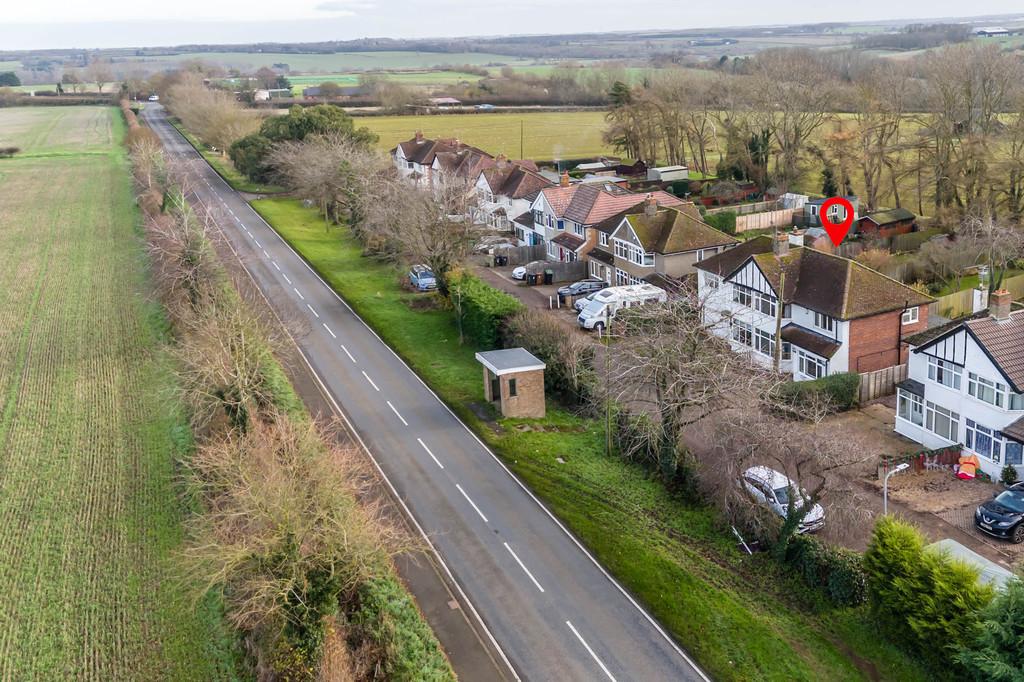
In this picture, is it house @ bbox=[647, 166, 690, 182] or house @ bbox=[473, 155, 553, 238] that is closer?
house @ bbox=[473, 155, 553, 238]

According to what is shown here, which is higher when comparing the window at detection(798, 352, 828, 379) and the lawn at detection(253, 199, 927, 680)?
the window at detection(798, 352, 828, 379)

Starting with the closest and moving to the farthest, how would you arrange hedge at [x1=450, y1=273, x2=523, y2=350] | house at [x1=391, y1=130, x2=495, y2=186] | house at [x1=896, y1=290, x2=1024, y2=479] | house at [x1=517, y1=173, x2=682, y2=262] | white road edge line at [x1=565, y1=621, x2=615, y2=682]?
white road edge line at [x1=565, y1=621, x2=615, y2=682], house at [x1=896, y1=290, x2=1024, y2=479], hedge at [x1=450, y1=273, x2=523, y2=350], house at [x1=517, y1=173, x2=682, y2=262], house at [x1=391, y1=130, x2=495, y2=186]

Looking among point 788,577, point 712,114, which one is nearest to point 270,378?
point 788,577

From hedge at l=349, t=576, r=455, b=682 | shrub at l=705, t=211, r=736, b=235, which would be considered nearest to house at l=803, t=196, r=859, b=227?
shrub at l=705, t=211, r=736, b=235

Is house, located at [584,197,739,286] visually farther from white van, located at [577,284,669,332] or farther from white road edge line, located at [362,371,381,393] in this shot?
white road edge line, located at [362,371,381,393]

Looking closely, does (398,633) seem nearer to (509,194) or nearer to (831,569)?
(831,569)

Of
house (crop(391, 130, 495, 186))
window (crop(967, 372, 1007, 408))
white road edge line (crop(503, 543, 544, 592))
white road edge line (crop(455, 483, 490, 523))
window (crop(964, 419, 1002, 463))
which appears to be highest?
house (crop(391, 130, 495, 186))
